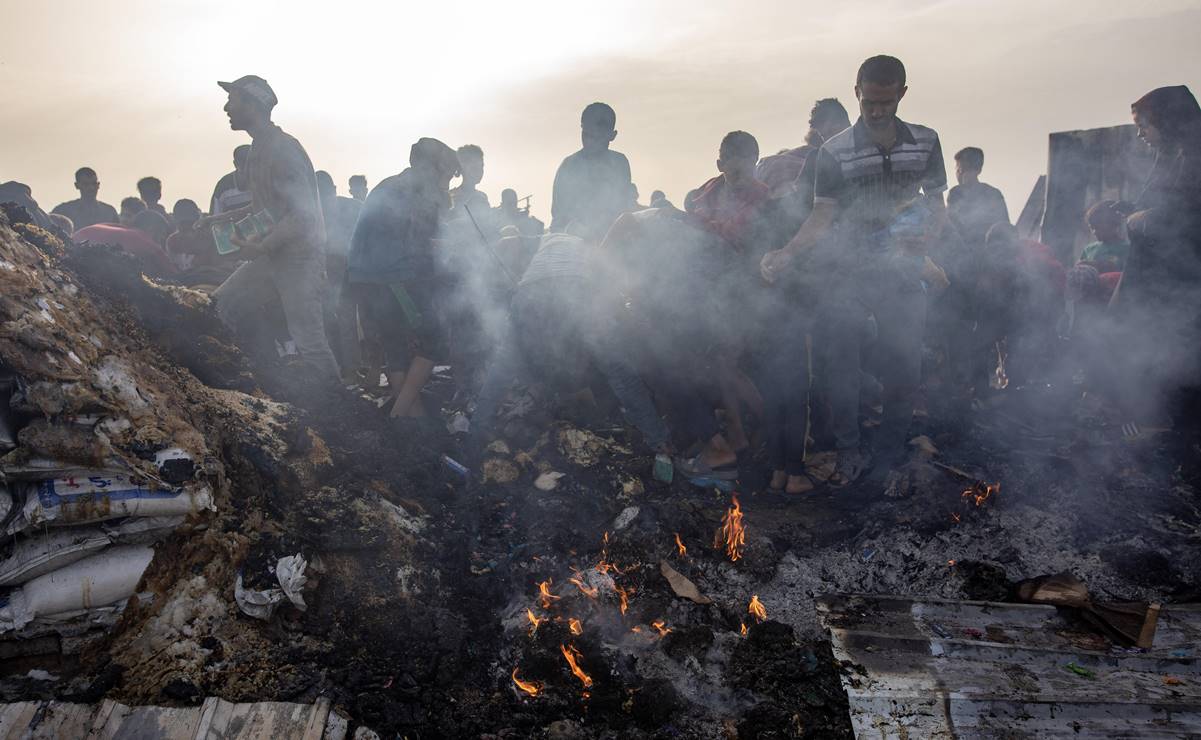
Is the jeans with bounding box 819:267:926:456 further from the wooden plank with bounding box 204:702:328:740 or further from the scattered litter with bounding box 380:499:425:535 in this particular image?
the wooden plank with bounding box 204:702:328:740

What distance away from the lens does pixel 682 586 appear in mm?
3459

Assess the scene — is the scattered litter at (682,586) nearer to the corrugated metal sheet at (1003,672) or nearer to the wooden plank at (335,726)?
the corrugated metal sheet at (1003,672)

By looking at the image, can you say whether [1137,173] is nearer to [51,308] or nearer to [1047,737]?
[1047,737]

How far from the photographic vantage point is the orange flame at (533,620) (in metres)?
3.18

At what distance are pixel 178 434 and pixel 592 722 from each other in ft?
7.69

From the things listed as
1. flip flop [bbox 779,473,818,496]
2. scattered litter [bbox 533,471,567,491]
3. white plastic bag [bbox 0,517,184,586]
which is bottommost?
flip flop [bbox 779,473,818,496]

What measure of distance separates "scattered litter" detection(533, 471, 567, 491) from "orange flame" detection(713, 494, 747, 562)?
1.24 metres

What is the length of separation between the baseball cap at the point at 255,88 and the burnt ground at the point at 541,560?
1.46 m

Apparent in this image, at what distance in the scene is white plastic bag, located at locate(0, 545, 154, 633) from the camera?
2.55 m

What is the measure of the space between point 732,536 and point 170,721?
278cm

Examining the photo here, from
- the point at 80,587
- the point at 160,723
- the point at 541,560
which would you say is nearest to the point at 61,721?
the point at 160,723

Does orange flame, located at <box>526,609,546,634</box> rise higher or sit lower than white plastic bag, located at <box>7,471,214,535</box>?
lower

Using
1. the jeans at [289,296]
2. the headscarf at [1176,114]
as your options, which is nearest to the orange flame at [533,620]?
the jeans at [289,296]

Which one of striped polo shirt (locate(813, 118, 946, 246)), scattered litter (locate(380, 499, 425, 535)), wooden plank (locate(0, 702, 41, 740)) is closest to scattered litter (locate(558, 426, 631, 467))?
scattered litter (locate(380, 499, 425, 535))
